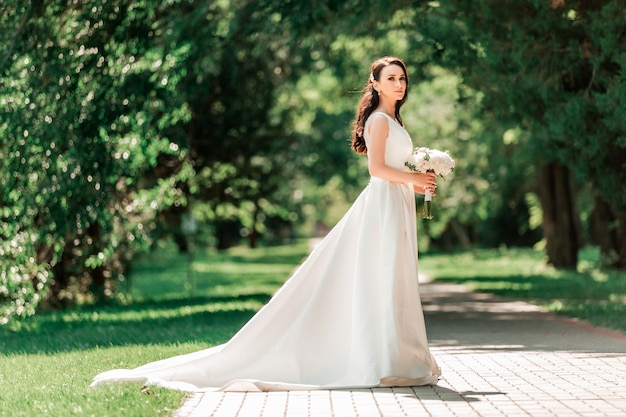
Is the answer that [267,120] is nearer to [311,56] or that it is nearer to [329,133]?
[311,56]

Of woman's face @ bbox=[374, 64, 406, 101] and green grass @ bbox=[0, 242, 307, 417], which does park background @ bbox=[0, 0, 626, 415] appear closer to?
green grass @ bbox=[0, 242, 307, 417]

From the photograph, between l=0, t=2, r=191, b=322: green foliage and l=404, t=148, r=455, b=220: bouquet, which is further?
l=0, t=2, r=191, b=322: green foliage

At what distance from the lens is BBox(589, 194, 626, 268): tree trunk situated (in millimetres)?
30730

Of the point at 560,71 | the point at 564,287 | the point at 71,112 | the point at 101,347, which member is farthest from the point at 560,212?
the point at 101,347

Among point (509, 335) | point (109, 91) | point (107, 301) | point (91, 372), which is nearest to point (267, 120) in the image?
point (107, 301)

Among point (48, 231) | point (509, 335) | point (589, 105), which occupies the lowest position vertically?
point (509, 335)

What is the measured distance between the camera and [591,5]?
15.3 m

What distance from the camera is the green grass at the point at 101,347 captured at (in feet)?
25.9

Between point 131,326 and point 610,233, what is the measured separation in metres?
23.1

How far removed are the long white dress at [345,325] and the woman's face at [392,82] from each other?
9.9 inches

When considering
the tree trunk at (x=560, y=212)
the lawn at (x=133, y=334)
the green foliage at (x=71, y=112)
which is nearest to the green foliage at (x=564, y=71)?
the lawn at (x=133, y=334)

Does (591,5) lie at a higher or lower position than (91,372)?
higher

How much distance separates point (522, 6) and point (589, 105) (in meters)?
1.70

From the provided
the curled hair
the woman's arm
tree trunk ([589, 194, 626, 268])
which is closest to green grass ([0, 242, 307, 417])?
the woman's arm
